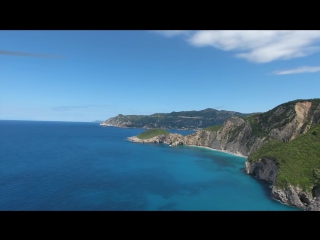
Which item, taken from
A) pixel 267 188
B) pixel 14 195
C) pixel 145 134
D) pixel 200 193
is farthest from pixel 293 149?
pixel 145 134

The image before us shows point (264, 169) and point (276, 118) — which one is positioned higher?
point (276, 118)

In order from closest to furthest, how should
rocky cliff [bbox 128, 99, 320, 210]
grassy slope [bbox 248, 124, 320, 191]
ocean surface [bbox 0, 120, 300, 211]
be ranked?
ocean surface [bbox 0, 120, 300, 211], rocky cliff [bbox 128, 99, 320, 210], grassy slope [bbox 248, 124, 320, 191]

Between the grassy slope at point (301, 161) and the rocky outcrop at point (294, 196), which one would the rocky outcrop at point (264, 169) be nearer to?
the grassy slope at point (301, 161)

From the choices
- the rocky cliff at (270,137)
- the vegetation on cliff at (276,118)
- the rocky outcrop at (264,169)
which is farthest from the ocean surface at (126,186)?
the vegetation on cliff at (276,118)

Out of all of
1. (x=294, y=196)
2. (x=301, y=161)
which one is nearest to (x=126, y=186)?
(x=294, y=196)

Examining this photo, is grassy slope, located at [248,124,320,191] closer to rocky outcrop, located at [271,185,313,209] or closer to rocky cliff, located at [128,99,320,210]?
rocky cliff, located at [128,99,320,210]

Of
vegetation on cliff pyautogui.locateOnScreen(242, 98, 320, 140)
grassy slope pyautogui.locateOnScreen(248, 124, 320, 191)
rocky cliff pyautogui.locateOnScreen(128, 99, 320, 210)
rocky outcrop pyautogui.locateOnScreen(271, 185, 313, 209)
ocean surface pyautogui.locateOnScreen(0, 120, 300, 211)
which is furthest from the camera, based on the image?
vegetation on cliff pyautogui.locateOnScreen(242, 98, 320, 140)

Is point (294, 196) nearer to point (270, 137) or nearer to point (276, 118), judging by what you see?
point (270, 137)

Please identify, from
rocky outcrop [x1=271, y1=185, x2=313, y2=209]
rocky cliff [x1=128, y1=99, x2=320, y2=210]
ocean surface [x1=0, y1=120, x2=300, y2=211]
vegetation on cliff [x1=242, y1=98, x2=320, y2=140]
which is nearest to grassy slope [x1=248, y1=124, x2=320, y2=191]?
rocky cliff [x1=128, y1=99, x2=320, y2=210]

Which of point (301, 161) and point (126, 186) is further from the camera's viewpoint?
Result: point (126, 186)
